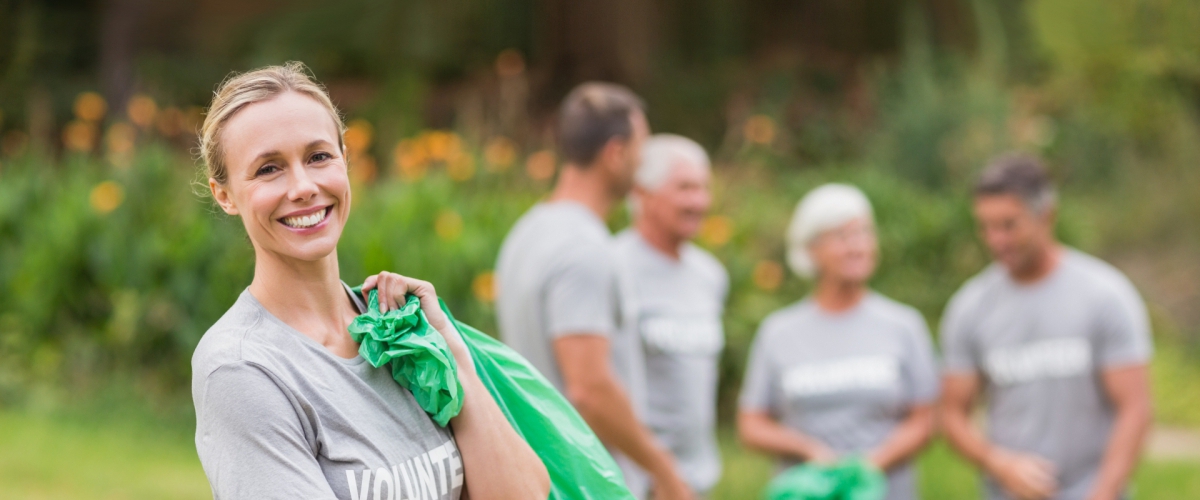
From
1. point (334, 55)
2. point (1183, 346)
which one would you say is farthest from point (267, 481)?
point (334, 55)

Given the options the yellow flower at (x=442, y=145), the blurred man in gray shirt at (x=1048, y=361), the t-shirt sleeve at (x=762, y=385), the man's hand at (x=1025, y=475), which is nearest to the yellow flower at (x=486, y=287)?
the yellow flower at (x=442, y=145)

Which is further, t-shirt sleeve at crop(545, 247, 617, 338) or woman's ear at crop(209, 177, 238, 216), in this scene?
t-shirt sleeve at crop(545, 247, 617, 338)

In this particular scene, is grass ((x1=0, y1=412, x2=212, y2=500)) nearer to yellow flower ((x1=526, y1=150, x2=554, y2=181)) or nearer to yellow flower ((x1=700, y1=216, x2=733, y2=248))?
yellow flower ((x1=526, y1=150, x2=554, y2=181))

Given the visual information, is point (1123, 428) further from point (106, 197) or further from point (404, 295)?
point (106, 197)

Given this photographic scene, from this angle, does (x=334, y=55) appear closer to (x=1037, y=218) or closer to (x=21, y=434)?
(x=21, y=434)

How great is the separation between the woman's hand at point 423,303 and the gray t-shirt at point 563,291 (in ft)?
5.36

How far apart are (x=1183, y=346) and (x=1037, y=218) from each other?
7249 mm

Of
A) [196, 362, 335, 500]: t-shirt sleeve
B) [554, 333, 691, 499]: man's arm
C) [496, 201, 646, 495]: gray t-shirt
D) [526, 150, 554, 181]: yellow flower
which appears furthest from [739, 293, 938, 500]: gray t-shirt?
[526, 150, 554, 181]: yellow flower

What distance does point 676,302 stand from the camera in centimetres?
487

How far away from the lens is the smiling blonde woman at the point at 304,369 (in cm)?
204

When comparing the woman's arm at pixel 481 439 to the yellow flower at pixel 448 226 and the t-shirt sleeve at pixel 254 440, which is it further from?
the yellow flower at pixel 448 226

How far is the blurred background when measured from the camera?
7719 millimetres

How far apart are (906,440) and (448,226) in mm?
3481

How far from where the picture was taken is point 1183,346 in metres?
11.2
